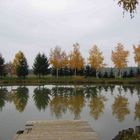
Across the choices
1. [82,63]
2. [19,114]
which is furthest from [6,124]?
[82,63]

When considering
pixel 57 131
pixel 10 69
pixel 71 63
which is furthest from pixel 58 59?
pixel 57 131

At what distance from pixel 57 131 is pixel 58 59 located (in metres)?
74.9

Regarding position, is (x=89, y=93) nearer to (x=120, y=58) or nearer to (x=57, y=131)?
(x=57, y=131)

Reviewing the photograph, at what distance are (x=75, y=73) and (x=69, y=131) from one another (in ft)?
241

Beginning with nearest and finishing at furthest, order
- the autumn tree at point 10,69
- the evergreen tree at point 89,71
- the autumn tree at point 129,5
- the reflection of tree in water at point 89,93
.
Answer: the autumn tree at point 129,5 → the reflection of tree in water at point 89,93 → the evergreen tree at point 89,71 → the autumn tree at point 10,69

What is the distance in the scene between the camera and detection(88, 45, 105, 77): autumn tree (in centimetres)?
8700

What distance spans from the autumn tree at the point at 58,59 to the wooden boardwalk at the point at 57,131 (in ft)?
233

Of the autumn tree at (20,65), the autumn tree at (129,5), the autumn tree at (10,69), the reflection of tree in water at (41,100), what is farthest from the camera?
the autumn tree at (10,69)

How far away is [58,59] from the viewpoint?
294ft

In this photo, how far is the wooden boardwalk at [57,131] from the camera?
13.7m

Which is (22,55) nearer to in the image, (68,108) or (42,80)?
(42,80)

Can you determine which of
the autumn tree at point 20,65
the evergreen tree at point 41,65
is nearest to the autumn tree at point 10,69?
the autumn tree at point 20,65

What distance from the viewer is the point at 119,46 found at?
297ft

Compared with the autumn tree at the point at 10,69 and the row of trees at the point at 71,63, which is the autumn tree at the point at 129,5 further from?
the autumn tree at the point at 10,69
